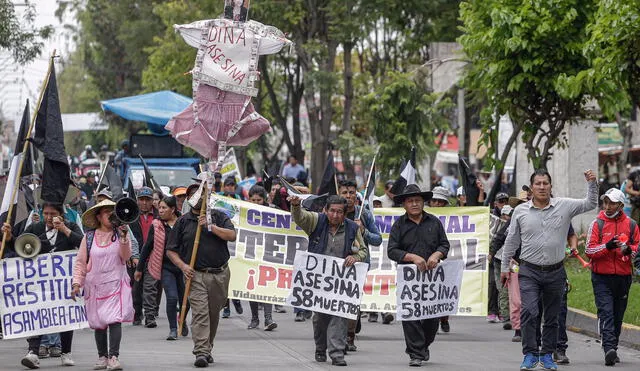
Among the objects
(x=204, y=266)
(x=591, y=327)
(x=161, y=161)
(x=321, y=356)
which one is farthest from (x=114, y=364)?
(x=161, y=161)

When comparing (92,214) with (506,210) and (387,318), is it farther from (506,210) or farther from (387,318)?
(387,318)

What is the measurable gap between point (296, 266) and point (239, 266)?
2776mm

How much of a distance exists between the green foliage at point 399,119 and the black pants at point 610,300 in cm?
1625

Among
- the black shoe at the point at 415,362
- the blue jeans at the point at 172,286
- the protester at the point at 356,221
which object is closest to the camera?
the black shoe at the point at 415,362

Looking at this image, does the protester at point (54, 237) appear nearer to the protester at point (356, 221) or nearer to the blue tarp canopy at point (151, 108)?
the protester at point (356, 221)

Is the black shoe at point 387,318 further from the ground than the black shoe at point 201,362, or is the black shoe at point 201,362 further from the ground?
the black shoe at point 201,362

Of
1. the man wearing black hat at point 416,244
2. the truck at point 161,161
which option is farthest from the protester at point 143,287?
the truck at point 161,161

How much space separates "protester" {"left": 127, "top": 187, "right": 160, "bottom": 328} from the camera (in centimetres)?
1609

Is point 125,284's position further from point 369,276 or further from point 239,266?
point 369,276

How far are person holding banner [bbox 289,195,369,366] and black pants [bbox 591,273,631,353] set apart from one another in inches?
93.9

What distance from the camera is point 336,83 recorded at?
3572cm

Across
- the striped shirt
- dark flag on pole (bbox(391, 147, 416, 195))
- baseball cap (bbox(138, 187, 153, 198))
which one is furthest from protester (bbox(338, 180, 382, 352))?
baseball cap (bbox(138, 187, 153, 198))

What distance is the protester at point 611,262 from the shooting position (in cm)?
1262

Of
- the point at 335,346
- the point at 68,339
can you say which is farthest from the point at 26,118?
the point at 335,346
